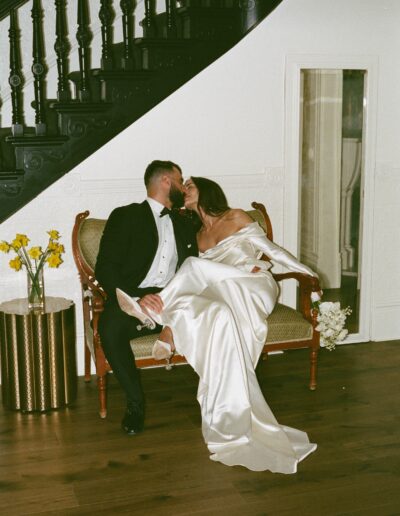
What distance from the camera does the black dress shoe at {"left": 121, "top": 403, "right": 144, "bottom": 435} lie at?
12.5 feet

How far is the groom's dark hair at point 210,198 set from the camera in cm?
449

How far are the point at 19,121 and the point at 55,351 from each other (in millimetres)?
1471

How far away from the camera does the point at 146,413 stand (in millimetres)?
4105

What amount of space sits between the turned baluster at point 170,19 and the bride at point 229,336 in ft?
4.61

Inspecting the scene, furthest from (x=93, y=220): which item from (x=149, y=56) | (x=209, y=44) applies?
(x=209, y=44)

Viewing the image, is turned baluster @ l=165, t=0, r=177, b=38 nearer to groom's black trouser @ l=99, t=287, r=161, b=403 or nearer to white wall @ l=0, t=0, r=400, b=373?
white wall @ l=0, t=0, r=400, b=373

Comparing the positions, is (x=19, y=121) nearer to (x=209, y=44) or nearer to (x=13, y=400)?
(x=209, y=44)

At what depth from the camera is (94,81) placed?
443 cm

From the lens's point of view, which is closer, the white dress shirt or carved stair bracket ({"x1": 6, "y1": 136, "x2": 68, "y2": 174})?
carved stair bracket ({"x1": 6, "y1": 136, "x2": 68, "y2": 174})

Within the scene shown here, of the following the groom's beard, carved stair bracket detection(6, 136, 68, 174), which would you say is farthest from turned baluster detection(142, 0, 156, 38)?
the groom's beard

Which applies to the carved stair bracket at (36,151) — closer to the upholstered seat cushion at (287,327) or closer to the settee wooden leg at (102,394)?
the settee wooden leg at (102,394)

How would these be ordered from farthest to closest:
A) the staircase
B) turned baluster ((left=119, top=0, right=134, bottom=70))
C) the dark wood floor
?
→ 1. turned baluster ((left=119, top=0, right=134, bottom=70))
2. the staircase
3. the dark wood floor

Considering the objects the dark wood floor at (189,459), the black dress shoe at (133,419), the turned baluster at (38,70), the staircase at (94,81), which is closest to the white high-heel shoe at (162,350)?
the black dress shoe at (133,419)

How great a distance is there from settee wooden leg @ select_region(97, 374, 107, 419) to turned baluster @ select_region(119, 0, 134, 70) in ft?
6.54
